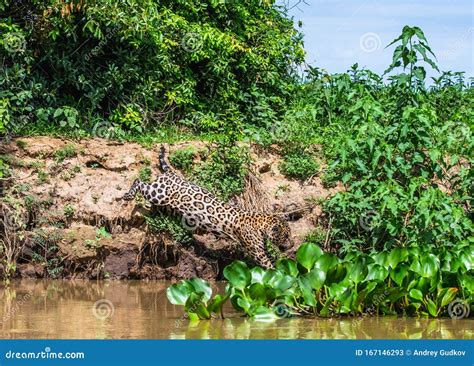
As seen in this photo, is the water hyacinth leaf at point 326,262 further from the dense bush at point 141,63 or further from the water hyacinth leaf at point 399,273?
the dense bush at point 141,63

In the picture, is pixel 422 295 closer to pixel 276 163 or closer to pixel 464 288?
pixel 464 288

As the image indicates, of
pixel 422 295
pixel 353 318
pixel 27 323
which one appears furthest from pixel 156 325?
pixel 422 295

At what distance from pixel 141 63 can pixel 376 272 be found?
21.9 ft

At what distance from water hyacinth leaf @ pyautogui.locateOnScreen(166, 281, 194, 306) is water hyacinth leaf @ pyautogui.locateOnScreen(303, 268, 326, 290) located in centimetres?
113

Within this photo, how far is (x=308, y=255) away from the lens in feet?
31.7

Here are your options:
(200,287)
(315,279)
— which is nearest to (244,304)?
(200,287)

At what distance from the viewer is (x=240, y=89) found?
52.3 feet

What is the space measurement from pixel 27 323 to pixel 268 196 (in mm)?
4729

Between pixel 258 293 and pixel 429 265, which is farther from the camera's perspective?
pixel 429 265

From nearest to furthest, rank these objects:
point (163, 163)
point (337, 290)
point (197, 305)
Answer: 1. point (197, 305)
2. point (337, 290)
3. point (163, 163)

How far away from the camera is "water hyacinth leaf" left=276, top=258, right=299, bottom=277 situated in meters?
9.78

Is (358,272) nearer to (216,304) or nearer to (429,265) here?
(429,265)

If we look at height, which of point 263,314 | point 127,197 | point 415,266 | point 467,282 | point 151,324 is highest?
point 127,197

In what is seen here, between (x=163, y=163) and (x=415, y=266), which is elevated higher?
(x=163, y=163)
